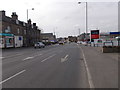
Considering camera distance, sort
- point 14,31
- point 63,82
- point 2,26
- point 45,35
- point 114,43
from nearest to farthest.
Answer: point 63,82
point 114,43
point 2,26
point 14,31
point 45,35

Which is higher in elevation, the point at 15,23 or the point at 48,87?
the point at 15,23

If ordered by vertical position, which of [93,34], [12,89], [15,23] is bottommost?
[12,89]

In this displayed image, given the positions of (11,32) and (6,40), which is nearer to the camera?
(6,40)

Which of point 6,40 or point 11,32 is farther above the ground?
point 11,32

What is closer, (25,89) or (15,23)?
(25,89)

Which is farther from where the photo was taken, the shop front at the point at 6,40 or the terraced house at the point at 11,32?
the terraced house at the point at 11,32

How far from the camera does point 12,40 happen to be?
46.6m

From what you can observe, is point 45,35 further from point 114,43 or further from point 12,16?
point 114,43

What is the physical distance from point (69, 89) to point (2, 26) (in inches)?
1525

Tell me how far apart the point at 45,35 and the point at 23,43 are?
275 feet

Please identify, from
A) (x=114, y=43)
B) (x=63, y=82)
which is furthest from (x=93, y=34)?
(x=63, y=82)

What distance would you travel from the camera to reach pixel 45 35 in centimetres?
13950

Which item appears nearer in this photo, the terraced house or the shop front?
the shop front

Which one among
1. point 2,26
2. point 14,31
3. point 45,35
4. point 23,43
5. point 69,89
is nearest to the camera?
point 69,89
